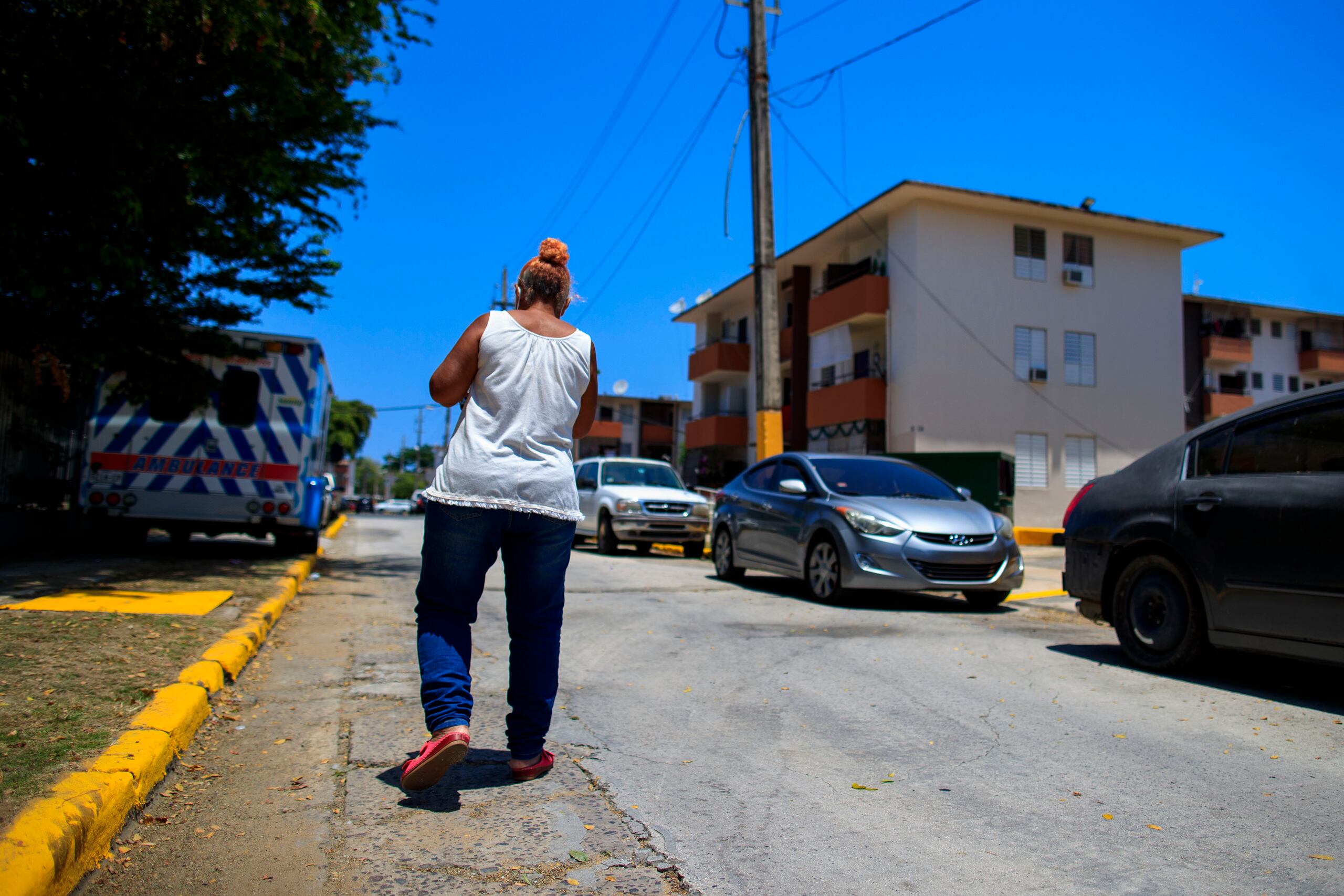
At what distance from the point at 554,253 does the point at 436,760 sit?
1874 mm

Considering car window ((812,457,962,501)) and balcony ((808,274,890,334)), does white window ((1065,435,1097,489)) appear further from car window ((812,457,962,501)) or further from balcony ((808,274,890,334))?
car window ((812,457,962,501))

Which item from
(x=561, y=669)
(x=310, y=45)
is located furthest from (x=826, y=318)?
(x=561, y=669)

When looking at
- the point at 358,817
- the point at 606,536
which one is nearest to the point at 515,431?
the point at 358,817

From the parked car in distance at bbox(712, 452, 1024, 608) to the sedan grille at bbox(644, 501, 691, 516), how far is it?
4520 millimetres

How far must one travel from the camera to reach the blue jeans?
10.6 ft

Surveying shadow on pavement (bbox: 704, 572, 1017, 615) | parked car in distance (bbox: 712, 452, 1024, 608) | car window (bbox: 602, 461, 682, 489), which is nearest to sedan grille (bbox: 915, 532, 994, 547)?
parked car in distance (bbox: 712, 452, 1024, 608)

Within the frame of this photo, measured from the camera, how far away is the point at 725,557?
439 inches

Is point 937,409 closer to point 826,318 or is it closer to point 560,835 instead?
point 826,318

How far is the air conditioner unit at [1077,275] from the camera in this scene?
28.4 meters

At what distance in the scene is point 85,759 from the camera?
313cm

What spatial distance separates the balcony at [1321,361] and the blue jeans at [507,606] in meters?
47.3

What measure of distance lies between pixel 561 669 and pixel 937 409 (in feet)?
74.6

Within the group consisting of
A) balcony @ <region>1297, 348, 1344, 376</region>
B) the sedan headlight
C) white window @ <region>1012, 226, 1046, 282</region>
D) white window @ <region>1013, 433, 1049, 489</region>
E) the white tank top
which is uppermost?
white window @ <region>1012, 226, 1046, 282</region>

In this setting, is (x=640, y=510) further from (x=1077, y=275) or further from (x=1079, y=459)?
(x=1077, y=275)
